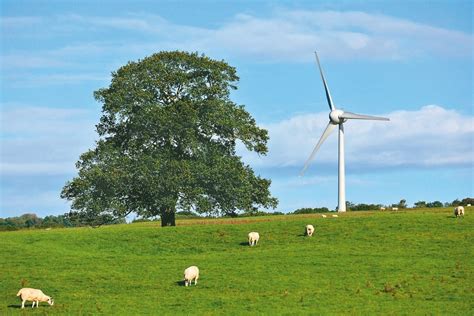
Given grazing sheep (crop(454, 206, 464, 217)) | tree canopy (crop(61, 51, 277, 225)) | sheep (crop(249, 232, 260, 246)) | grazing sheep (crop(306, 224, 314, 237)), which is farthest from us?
tree canopy (crop(61, 51, 277, 225))

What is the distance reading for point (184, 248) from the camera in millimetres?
49812

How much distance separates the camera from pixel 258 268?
1658 inches

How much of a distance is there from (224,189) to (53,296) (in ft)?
96.0

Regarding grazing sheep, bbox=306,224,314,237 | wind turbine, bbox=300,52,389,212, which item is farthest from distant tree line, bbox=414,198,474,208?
grazing sheep, bbox=306,224,314,237

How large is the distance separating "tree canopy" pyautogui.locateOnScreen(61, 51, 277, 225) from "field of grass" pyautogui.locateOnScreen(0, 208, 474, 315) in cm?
1026

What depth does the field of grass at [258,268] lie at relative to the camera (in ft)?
116

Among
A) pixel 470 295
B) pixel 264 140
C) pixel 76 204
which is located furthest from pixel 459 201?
pixel 470 295

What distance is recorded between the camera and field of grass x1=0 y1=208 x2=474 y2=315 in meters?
35.3

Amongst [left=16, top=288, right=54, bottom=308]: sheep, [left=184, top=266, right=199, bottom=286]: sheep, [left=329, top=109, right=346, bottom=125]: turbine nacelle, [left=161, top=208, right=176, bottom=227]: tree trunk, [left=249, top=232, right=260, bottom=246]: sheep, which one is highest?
[left=329, top=109, right=346, bottom=125]: turbine nacelle

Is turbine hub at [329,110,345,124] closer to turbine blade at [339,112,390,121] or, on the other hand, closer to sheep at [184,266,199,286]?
turbine blade at [339,112,390,121]

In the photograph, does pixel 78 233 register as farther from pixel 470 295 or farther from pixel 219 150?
pixel 470 295

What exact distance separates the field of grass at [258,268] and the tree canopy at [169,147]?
1026cm

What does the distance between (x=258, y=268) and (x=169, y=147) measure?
2717cm

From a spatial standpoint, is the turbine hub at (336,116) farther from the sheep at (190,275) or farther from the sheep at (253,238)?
the sheep at (190,275)
